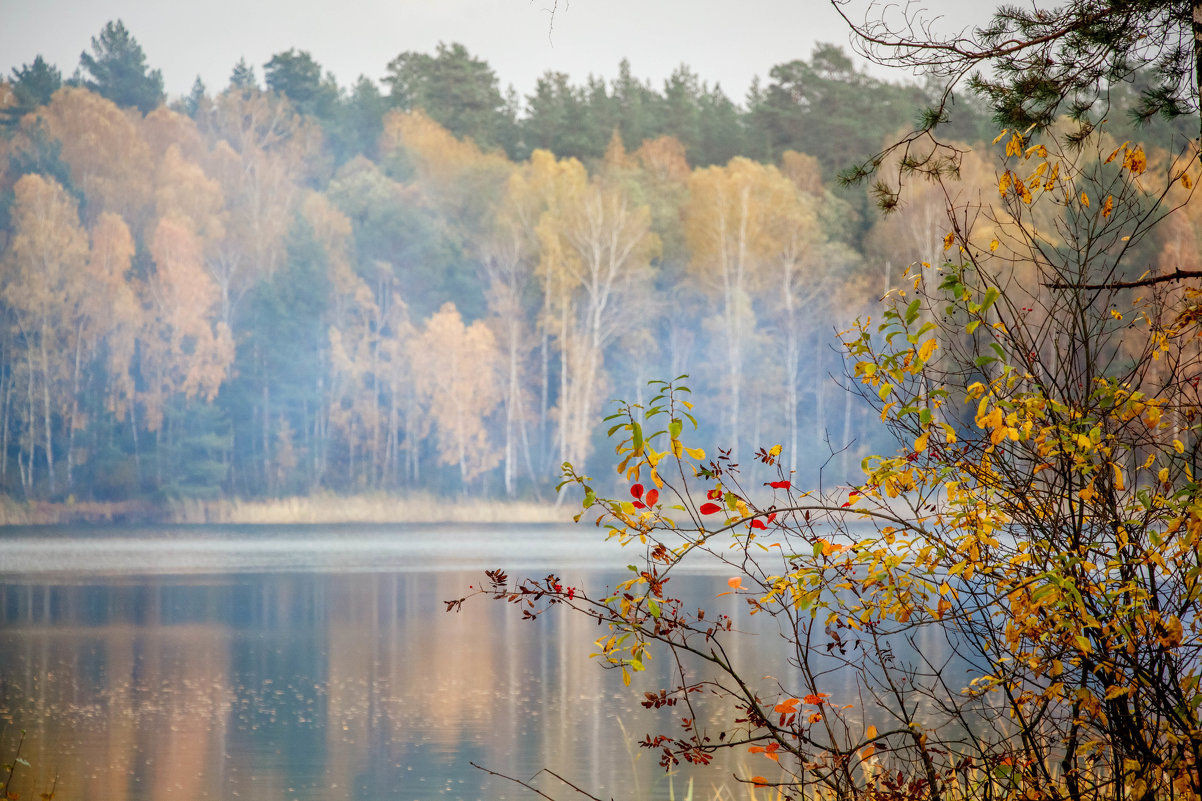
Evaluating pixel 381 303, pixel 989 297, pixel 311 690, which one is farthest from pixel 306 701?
pixel 381 303

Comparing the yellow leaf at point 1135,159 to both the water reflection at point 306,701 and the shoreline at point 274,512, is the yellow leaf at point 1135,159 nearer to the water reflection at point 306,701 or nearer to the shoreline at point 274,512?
the water reflection at point 306,701

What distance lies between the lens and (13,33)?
141 ft

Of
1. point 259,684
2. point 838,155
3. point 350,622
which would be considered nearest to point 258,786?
point 259,684

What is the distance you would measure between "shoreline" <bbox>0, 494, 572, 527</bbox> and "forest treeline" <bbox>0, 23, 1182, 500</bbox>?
0.44 m

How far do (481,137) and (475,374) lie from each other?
36.6ft

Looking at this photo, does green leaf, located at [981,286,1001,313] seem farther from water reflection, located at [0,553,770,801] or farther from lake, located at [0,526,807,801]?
water reflection, located at [0,553,770,801]

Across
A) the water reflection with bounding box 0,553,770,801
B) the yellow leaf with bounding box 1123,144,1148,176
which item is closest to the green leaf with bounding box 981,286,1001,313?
the yellow leaf with bounding box 1123,144,1148,176

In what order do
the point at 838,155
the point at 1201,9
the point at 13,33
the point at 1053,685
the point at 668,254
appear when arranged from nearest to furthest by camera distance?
the point at 1053,685
the point at 1201,9
the point at 668,254
the point at 838,155
the point at 13,33

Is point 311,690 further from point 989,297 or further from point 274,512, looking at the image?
point 274,512

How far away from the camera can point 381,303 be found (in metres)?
34.8

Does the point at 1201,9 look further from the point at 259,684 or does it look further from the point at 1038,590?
the point at 259,684

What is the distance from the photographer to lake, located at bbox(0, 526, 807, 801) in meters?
6.15

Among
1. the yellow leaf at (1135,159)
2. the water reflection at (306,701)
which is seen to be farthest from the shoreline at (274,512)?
the yellow leaf at (1135,159)

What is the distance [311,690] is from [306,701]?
39cm
